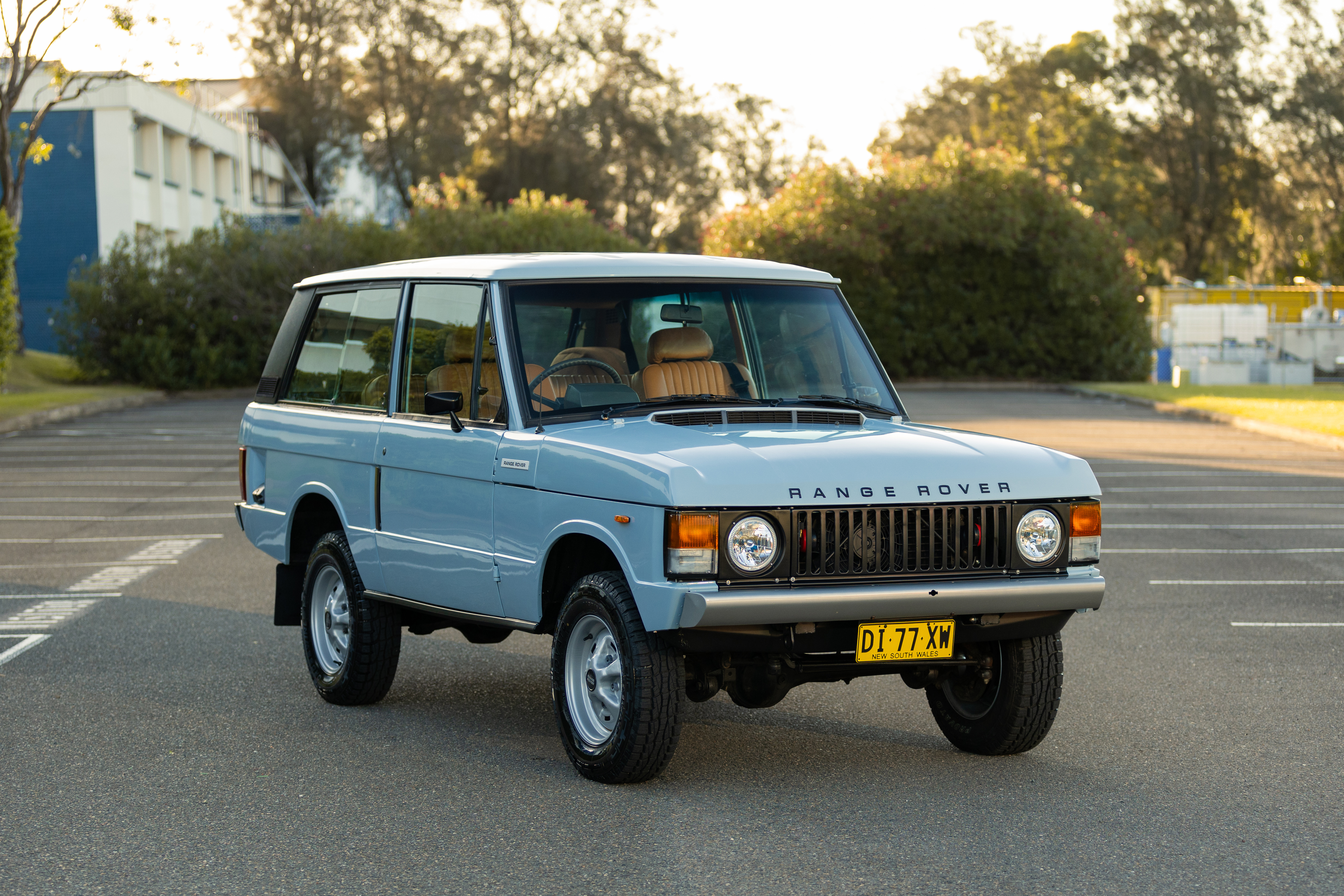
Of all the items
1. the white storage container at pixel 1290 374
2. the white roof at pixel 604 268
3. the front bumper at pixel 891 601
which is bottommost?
the white storage container at pixel 1290 374

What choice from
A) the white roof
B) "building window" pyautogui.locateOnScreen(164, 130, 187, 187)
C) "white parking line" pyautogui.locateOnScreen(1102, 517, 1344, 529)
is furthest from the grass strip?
"building window" pyautogui.locateOnScreen(164, 130, 187, 187)

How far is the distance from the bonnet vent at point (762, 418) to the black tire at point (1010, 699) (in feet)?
Answer: 3.37

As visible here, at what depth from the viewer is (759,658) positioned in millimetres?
5703

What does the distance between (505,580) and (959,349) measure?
36933mm

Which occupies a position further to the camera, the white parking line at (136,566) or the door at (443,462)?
the white parking line at (136,566)

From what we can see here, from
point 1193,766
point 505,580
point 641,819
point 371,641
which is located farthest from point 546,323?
point 1193,766

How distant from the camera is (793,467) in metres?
5.46

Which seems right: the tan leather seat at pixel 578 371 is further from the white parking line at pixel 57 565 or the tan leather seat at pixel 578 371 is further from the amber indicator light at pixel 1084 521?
the white parking line at pixel 57 565

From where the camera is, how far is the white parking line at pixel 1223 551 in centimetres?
1220

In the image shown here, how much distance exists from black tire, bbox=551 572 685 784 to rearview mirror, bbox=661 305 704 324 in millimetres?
1390

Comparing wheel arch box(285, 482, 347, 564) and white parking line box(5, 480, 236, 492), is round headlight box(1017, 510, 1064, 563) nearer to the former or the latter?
wheel arch box(285, 482, 347, 564)

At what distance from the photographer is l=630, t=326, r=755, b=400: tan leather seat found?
6.57 metres

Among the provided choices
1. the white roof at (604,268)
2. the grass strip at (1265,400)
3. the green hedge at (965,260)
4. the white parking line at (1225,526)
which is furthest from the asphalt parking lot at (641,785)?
the green hedge at (965,260)

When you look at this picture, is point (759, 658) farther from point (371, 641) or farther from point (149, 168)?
point (149, 168)
